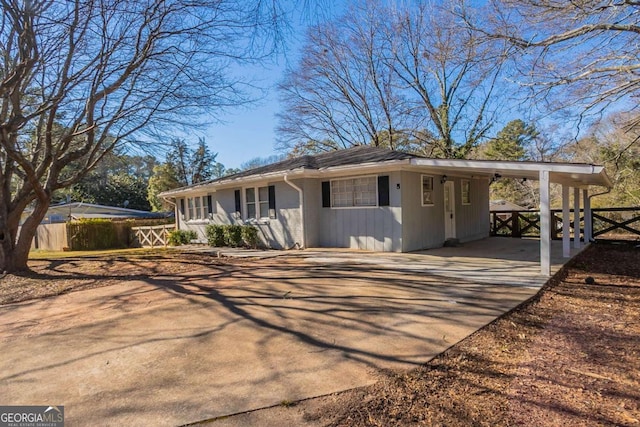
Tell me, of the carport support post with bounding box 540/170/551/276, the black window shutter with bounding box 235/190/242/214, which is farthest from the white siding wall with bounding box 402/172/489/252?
the black window shutter with bounding box 235/190/242/214

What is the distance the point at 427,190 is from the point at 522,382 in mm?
8202

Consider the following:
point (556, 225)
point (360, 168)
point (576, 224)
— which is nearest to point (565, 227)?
A: point (576, 224)

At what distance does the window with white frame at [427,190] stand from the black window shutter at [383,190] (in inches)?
51.7

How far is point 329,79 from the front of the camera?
23359mm

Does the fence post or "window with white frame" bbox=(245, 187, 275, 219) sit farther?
the fence post

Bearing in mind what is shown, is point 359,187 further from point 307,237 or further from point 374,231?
point 307,237

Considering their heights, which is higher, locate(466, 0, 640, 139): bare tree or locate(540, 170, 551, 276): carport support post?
locate(466, 0, 640, 139): bare tree

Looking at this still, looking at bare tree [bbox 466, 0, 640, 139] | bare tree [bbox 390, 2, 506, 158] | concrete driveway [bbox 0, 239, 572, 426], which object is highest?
bare tree [bbox 390, 2, 506, 158]

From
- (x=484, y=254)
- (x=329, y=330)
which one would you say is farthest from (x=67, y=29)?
(x=484, y=254)

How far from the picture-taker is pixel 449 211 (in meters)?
11.7

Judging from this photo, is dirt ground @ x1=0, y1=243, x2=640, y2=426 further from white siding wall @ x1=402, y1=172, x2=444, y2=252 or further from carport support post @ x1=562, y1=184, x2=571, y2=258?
white siding wall @ x1=402, y1=172, x2=444, y2=252

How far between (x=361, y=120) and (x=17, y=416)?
2370 centimetres

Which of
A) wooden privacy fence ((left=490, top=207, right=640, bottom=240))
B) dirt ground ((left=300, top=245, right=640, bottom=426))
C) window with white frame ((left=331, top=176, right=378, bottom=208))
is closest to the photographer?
dirt ground ((left=300, top=245, right=640, bottom=426))

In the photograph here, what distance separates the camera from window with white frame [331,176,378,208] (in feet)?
33.8
